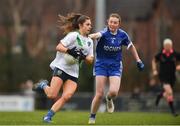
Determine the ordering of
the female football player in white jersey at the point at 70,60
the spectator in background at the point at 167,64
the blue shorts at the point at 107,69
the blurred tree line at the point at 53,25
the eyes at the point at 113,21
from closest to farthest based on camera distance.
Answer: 1. the female football player in white jersey at the point at 70,60
2. the eyes at the point at 113,21
3. the blue shorts at the point at 107,69
4. the spectator in background at the point at 167,64
5. the blurred tree line at the point at 53,25

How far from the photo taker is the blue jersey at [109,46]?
16812mm

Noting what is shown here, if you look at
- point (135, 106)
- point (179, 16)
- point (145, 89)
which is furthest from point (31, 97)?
point (179, 16)

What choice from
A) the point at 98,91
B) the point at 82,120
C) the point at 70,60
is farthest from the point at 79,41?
the point at 82,120

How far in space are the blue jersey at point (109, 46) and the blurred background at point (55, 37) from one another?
17795 mm

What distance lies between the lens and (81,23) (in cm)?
1631

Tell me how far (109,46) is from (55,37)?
44.6 meters

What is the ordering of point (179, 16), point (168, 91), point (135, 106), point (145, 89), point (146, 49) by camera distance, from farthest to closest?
point (179, 16)
point (146, 49)
point (145, 89)
point (135, 106)
point (168, 91)

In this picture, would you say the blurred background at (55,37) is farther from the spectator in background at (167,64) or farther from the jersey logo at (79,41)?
the jersey logo at (79,41)

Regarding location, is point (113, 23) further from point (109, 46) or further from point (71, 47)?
point (71, 47)

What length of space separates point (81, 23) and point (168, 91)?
7.02 m

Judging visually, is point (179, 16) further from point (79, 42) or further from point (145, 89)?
point (79, 42)

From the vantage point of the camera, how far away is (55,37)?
61281 mm

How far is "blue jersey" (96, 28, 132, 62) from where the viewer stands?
16812 millimetres

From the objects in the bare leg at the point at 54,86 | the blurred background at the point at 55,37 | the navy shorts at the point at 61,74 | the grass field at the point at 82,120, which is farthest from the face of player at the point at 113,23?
the blurred background at the point at 55,37
